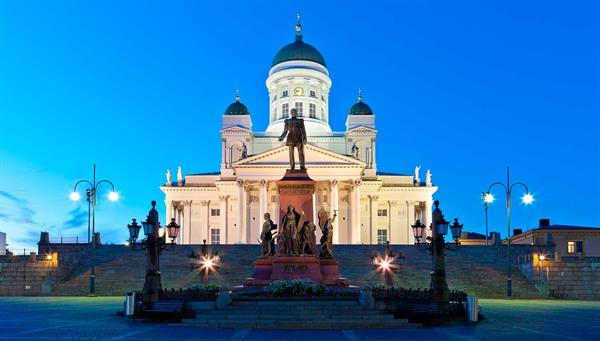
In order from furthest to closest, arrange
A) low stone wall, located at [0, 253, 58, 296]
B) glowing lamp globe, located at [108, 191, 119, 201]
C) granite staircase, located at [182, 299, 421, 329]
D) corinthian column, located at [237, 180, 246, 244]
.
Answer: corinthian column, located at [237, 180, 246, 244] → low stone wall, located at [0, 253, 58, 296] → glowing lamp globe, located at [108, 191, 119, 201] → granite staircase, located at [182, 299, 421, 329]

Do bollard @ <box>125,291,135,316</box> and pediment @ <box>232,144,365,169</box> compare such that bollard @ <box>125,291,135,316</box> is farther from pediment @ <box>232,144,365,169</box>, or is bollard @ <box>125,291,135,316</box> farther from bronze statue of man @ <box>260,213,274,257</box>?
pediment @ <box>232,144,365,169</box>

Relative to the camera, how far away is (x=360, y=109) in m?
96.0

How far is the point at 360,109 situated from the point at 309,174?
68.8ft

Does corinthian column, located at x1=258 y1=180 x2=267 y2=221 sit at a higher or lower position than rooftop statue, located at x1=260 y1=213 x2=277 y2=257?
higher

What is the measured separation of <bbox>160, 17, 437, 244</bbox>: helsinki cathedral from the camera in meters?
79.5

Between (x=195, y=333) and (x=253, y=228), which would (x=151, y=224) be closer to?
(x=195, y=333)

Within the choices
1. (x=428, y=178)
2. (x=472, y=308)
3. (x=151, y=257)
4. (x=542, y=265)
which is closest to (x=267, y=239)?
(x=151, y=257)

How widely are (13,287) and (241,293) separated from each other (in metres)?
29.9

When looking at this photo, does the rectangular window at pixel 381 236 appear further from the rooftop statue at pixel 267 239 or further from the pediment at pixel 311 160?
the rooftop statue at pixel 267 239

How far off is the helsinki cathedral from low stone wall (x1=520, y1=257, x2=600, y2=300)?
95.2ft

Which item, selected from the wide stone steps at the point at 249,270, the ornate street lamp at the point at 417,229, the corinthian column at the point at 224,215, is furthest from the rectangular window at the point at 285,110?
the ornate street lamp at the point at 417,229

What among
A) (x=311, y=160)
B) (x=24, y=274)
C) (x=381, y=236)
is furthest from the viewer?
(x=381, y=236)

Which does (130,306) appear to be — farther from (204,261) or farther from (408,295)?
(204,261)

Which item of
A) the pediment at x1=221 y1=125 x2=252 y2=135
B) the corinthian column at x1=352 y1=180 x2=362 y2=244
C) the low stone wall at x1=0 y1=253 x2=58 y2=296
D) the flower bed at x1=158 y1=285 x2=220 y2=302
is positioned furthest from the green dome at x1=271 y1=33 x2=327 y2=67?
the flower bed at x1=158 y1=285 x2=220 y2=302
